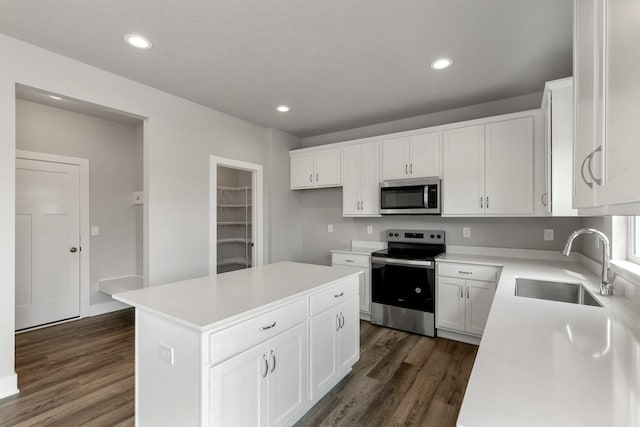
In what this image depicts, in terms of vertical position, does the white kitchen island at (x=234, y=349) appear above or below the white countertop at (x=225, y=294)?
below

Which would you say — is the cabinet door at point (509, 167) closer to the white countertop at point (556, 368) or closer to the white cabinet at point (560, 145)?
the white cabinet at point (560, 145)

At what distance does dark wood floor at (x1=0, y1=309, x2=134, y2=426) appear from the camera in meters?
2.01

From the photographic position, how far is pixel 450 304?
3152mm

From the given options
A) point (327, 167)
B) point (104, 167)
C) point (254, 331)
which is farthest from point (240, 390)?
point (104, 167)

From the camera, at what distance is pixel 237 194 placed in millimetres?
5281

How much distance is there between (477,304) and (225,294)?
2.47 metres

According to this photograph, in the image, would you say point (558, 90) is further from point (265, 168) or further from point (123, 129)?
point (123, 129)

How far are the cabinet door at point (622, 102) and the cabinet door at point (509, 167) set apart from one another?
2.29 metres

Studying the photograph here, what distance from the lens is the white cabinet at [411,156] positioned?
3.41m

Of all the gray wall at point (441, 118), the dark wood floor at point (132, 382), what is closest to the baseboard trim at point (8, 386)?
the dark wood floor at point (132, 382)

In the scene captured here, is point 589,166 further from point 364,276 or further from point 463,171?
point 364,276

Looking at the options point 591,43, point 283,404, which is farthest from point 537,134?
point 283,404

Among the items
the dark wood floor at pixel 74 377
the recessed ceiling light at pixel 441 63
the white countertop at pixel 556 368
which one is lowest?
the dark wood floor at pixel 74 377

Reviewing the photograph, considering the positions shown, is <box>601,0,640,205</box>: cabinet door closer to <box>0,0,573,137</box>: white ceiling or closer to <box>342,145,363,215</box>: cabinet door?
<box>0,0,573,137</box>: white ceiling
